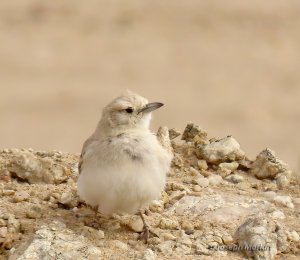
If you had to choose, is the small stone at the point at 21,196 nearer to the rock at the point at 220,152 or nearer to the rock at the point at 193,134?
the rock at the point at 220,152

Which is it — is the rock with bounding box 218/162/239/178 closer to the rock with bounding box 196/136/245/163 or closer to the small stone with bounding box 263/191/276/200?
the rock with bounding box 196/136/245/163

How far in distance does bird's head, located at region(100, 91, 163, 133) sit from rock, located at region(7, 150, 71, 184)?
1.03 meters

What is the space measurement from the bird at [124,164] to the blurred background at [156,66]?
10.0 m

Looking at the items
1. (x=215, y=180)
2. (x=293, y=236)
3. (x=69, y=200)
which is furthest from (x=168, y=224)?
(x=215, y=180)

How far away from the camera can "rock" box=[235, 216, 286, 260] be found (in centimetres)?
700

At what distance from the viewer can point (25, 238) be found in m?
6.98

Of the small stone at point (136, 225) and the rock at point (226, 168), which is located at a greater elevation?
the rock at point (226, 168)

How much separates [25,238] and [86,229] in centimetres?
50

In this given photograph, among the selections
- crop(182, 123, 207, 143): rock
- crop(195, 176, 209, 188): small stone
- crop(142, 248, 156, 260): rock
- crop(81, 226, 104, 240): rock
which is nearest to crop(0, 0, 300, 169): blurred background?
crop(182, 123, 207, 143): rock

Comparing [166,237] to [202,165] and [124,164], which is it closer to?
[124,164]

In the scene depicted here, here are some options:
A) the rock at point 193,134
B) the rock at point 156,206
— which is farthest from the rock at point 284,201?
the rock at point 193,134

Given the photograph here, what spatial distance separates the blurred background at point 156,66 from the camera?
2025 centimetres

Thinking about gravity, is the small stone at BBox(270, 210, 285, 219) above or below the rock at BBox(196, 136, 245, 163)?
below

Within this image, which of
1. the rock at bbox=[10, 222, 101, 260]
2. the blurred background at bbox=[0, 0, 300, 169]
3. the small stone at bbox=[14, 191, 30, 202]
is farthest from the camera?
the blurred background at bbox=[0, 0, 300, 169]
